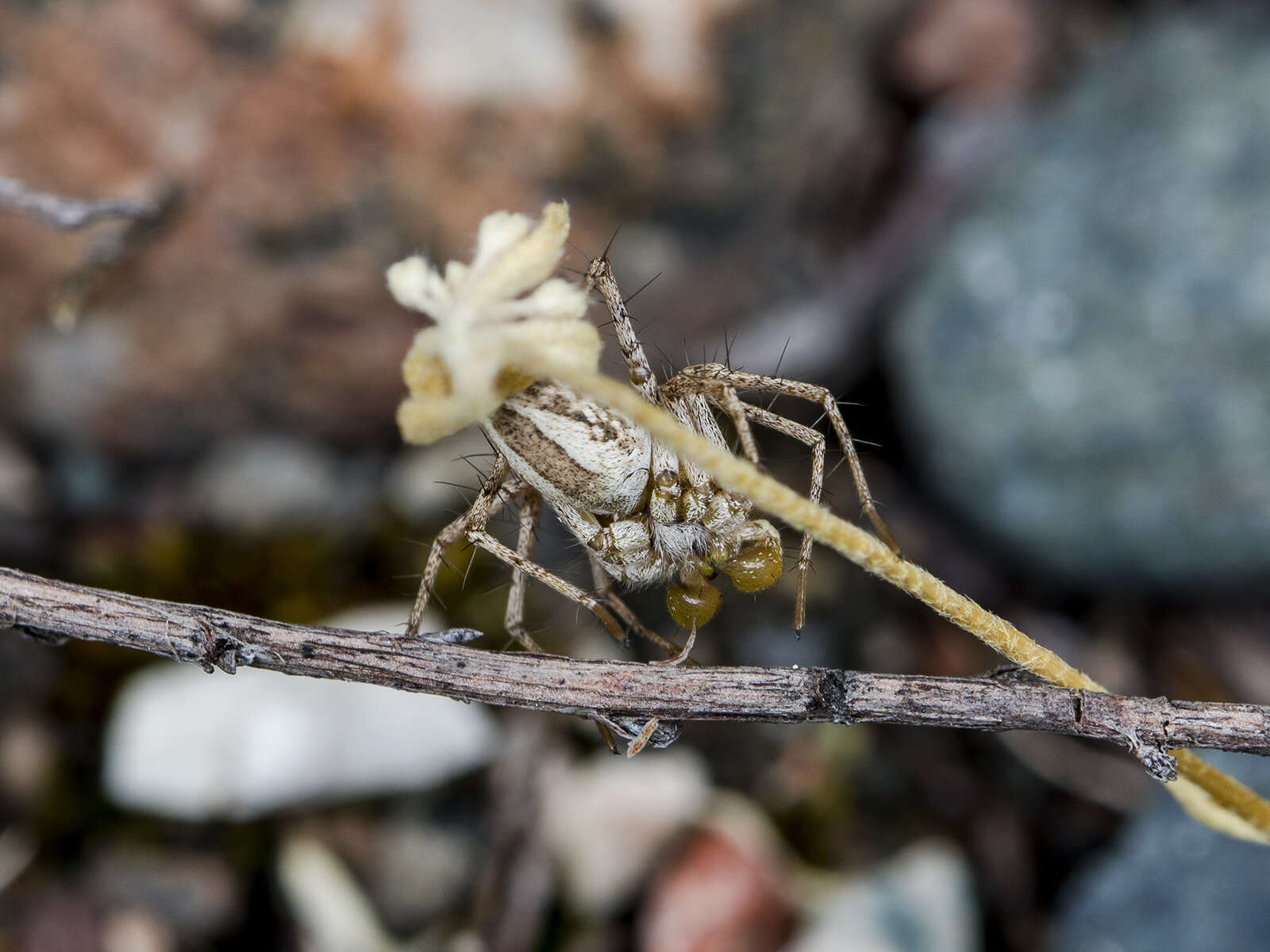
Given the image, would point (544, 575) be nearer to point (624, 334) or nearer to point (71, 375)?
point (624, 334)

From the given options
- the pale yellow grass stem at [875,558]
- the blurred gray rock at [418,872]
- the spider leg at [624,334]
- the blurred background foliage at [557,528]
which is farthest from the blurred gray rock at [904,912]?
the spider leg at [624,334]

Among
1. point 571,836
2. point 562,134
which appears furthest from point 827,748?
point 562,134

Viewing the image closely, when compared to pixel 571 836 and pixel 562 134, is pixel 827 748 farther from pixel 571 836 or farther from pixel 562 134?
pixel 562 134

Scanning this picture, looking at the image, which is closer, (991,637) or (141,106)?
(991,637)

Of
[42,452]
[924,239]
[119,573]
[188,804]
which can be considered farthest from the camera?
[924,239]

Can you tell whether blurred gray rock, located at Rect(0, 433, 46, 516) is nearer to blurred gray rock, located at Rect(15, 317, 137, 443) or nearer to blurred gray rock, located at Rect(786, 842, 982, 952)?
blurred gray rock, located at Rect(15, 317, 137, 443)

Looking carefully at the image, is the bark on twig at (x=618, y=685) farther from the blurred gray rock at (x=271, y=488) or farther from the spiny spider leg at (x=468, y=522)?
the blurred gray rock at (x=271, y=488)

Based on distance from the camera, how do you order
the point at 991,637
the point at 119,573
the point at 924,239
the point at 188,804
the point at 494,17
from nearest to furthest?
the point at 991,637, the point at 188,804, the point at 494,17, the point at 119,573, the point at 924,239
